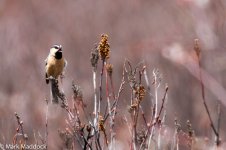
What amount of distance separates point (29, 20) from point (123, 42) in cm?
377

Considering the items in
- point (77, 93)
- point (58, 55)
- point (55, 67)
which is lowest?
point (77, 93)

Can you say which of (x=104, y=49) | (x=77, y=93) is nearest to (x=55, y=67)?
(x=77, y=93)

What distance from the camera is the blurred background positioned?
33.1ft

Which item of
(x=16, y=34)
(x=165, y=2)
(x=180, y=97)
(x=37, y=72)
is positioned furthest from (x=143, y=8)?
(x=180, y=97)

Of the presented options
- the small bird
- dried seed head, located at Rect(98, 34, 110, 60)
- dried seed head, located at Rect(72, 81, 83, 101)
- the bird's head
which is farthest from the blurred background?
dried seed head, located at Rect(98, 34, 110, 60)

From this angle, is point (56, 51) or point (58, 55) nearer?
point (58, 55)

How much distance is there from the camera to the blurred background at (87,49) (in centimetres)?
1009

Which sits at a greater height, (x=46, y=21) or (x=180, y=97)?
(x=46, y=21)

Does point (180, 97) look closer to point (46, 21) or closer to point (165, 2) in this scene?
point (165, 2)

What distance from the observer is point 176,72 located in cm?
1184

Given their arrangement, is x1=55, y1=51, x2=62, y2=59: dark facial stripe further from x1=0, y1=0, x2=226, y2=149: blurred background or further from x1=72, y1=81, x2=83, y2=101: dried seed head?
x1=72, y1=81, x2=83, y2=101: dried seed head

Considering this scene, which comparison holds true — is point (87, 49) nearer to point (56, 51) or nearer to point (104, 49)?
point (56, 51)

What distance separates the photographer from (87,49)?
1454cm

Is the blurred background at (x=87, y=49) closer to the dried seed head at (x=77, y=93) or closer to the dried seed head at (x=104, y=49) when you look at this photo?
the dried seed head at (x=77, y=93)
